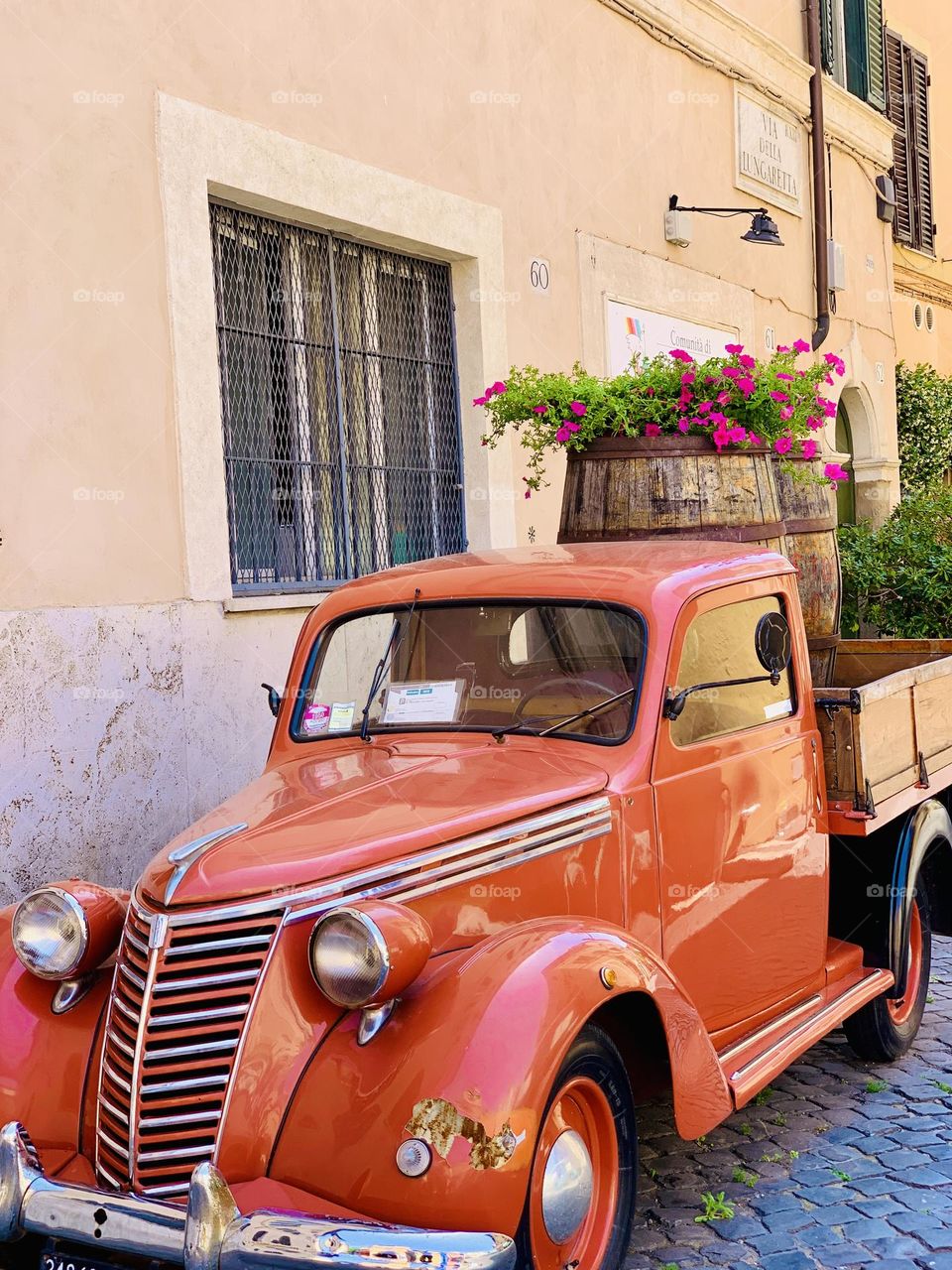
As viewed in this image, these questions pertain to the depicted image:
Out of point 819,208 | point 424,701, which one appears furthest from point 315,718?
point 819,208

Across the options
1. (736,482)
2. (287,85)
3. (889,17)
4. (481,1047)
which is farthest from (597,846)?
(889,17)

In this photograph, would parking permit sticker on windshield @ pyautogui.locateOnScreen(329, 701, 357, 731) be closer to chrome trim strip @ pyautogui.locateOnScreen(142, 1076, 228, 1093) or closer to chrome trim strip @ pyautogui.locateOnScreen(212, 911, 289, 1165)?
chrome trim strip @ pyautogui.locateOnScreen(212, 911, 289, 1165)

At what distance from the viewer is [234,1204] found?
2.22 m

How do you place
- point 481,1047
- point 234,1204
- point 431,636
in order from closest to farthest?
point 234,1204
point 481,1047
point 431,636

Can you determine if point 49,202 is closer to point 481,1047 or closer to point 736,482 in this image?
point 736,482

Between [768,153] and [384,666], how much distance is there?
28.7 feet

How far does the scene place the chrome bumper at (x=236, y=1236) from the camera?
213cm

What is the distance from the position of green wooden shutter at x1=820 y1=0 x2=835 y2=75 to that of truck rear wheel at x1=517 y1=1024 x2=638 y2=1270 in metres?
11.2

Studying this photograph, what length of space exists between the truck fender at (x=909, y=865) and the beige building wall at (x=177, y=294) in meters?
2.76

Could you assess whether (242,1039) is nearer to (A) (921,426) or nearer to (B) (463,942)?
(B) (463,942)

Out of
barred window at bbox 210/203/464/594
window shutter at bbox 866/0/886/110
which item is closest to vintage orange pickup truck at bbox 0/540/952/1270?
barred window at bbox 210/203/464/594

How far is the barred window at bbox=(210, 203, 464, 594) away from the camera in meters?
6.07

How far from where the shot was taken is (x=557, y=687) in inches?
134

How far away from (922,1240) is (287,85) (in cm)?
533
